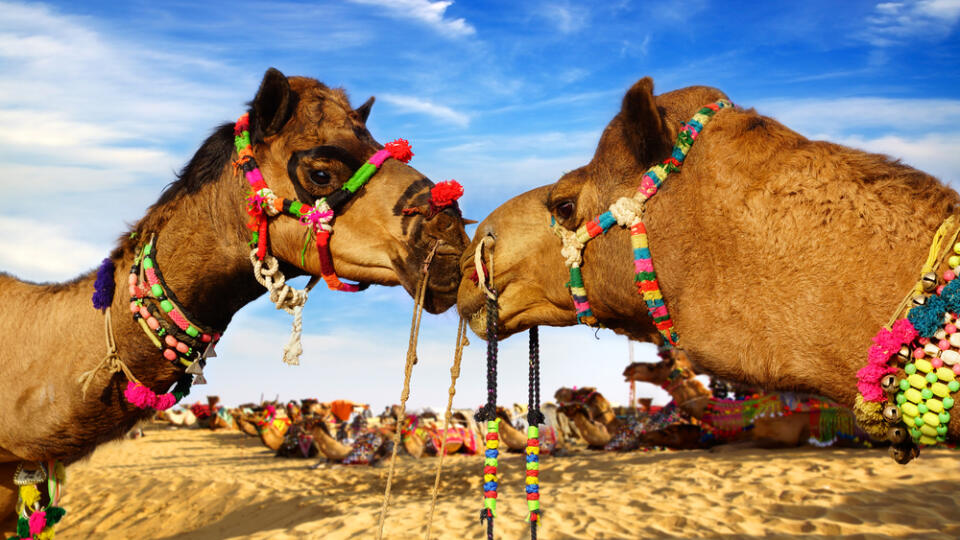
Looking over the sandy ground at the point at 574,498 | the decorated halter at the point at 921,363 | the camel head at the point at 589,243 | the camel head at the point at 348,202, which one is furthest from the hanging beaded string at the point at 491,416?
the sandy ground at the point at 574,498

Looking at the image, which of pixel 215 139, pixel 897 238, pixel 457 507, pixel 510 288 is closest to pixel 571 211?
pixel 510 288

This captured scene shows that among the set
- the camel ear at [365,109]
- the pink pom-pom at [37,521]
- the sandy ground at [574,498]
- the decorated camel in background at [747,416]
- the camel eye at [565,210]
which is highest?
the camel ear at [365,109]

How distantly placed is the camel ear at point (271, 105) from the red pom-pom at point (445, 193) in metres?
0.97

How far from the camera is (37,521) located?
14.4ft

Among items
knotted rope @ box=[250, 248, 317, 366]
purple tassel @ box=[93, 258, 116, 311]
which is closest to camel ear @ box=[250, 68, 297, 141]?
knotted rope @ box=[250, 248, 317, 366]

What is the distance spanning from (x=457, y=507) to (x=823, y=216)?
25.8 ft

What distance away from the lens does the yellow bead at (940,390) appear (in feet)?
6.89

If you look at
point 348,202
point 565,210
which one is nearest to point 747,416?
point 348,202

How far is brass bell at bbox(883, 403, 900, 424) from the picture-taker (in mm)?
2172

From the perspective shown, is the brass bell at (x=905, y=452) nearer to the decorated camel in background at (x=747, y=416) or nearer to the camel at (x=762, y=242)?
the camel at (x=762, y=242)

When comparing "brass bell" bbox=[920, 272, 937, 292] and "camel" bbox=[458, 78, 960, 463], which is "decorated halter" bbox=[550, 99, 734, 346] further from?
"brass bell" bbox=[920, 272, 937, 292]

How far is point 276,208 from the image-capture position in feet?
12.3

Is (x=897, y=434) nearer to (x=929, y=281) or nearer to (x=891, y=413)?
(x=891, y=413)

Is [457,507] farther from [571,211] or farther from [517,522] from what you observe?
[571,211]
